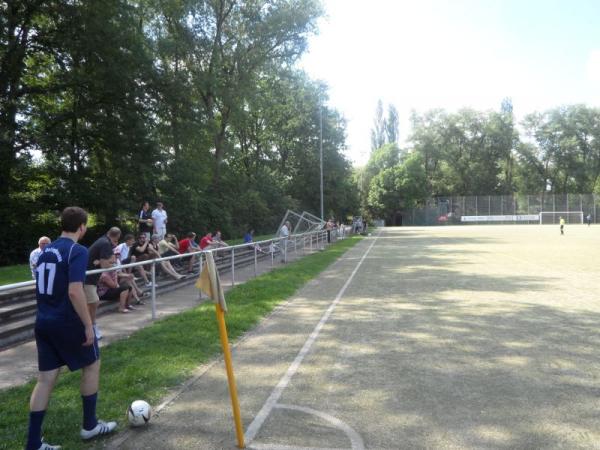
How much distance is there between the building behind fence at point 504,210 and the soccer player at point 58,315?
270 ft

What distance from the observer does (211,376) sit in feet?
17.9

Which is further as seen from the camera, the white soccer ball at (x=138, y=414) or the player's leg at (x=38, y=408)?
the white soccer ball at (x=138, y=414)

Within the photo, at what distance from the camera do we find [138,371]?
548 cm

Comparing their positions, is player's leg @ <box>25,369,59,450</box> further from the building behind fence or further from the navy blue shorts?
the building behind fence

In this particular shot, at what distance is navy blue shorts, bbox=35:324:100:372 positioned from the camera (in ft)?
11.6

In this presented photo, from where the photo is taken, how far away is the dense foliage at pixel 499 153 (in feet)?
287

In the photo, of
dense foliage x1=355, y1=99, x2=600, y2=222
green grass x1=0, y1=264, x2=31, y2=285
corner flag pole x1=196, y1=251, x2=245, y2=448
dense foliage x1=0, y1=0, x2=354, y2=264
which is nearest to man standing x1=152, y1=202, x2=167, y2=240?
green grass x1=0, y1=264, x2=31, y2=285

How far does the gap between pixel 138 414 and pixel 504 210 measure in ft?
283

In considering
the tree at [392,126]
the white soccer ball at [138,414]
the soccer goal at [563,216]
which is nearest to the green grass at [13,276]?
the white soccer ball at [138,414]

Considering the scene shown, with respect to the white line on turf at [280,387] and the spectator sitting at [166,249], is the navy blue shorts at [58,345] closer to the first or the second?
the white line on turf at [280,387]

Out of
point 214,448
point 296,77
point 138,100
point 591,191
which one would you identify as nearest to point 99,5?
point 138,100

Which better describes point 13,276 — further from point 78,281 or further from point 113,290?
point 78,281

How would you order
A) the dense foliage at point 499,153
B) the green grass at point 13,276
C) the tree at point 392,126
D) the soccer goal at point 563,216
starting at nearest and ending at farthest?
1. the green grass at point 13,276
2. the soccer goal at point 563,216
3. the dense foliage at point 499,153
4. the tree at point 392,126

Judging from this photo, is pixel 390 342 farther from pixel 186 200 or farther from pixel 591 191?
pixel 591 191
